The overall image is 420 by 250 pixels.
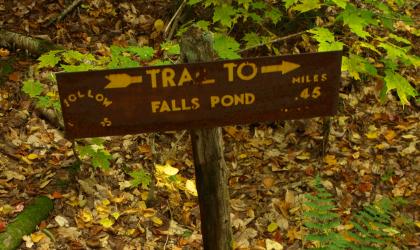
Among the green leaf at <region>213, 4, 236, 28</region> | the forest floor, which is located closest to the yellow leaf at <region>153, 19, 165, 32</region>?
the forest floor

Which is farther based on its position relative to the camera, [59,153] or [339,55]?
[59,153]

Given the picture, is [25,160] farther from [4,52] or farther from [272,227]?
[272,227]

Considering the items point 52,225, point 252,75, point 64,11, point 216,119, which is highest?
point 64,11

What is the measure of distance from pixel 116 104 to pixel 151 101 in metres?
0.17

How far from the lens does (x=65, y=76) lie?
2.13m

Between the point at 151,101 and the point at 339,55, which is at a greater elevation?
the point at 339,55

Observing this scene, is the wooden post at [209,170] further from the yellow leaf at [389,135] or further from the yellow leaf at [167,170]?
the yellow leaf at [389,135]

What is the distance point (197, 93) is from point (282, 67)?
1.44 ft

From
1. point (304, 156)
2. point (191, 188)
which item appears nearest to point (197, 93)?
point (191, 188)

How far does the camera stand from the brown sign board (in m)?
2.16

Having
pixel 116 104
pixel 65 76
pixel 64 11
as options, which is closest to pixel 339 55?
pixel 116 104

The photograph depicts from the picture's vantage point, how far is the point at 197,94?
2.22m

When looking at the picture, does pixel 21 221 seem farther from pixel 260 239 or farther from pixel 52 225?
pixel 260 239

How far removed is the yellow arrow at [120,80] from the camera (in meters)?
2.15
